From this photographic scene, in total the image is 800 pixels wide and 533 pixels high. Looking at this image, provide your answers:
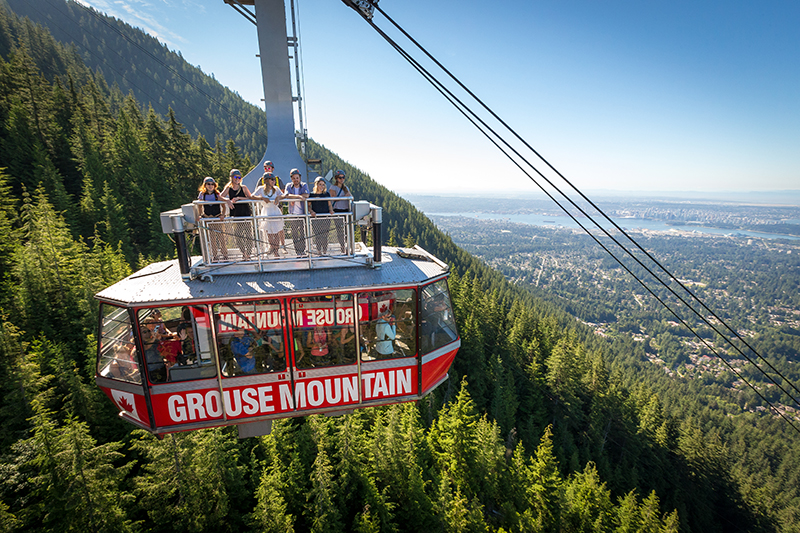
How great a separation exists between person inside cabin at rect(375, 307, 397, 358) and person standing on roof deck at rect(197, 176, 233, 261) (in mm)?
3958

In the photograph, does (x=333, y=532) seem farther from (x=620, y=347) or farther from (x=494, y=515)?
(x=620, y=347)

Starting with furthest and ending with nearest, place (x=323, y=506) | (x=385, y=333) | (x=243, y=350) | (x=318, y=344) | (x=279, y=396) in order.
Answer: (x=323, y=506) < (x=385, y=333) < (x=318, y=344) < (x=279, y=396) < (x=243, y=350)

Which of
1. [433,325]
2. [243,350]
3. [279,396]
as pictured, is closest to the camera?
[243,350]

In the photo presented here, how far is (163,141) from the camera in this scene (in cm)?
5697

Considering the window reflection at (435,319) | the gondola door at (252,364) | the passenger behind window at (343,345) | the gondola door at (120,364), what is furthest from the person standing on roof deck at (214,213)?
the window reflection at (435,319)

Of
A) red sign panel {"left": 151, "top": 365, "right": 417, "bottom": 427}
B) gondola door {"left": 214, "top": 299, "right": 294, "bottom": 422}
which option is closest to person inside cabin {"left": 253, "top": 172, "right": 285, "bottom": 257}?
gondola door {"left": 214, "top": 299, "right": 294, "bottom": 422}

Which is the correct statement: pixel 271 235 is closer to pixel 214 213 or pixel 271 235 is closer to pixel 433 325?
pixel 214 213

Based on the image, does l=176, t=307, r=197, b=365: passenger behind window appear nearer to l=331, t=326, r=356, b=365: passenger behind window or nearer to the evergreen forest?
l=331, t=326, r=356, b=365: passenger behind window

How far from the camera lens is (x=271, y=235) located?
8.26 meters

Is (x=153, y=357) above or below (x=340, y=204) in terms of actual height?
below

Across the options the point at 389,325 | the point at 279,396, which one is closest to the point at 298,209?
the point at 389,325

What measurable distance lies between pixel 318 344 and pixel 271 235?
2828mm

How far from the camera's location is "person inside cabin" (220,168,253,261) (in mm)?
7934

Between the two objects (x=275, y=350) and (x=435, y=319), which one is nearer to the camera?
(x=275, y=350)
